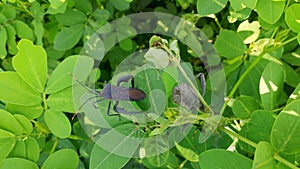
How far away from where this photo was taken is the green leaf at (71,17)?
1.58 meters

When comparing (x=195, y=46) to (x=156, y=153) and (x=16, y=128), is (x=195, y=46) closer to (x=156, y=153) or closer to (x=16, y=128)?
(x=156, y=153)

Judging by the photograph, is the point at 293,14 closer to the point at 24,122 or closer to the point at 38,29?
the point at 24,122

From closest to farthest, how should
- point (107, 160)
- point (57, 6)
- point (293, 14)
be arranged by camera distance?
point (107, 160), point (293, 14), point (57, 6)

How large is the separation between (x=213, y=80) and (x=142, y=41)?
506 mm

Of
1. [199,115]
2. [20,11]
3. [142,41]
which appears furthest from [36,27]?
[199,115]

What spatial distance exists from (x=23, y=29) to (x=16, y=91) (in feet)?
1.60

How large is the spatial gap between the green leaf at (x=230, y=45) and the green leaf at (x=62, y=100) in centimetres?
50

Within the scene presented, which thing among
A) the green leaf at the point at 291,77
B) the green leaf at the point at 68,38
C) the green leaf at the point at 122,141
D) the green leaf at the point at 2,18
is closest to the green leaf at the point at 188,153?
the green leaf at the point at 122,141

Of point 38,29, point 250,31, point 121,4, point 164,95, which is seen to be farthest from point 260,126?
point 38,29

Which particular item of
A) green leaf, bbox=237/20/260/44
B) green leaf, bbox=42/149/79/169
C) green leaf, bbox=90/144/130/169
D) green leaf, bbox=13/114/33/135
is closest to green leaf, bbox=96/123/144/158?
green leaf, bbox=90/144/130/169

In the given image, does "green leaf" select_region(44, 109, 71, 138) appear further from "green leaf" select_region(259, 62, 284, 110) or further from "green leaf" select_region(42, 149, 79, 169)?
"green leaf" select_region(259, 62, 284, 110)

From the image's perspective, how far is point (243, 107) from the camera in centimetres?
124

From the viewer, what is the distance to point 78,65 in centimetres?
114

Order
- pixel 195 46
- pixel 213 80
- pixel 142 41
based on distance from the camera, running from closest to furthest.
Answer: pixel 213 80 → pixel 195 46 → pixel 142 41
